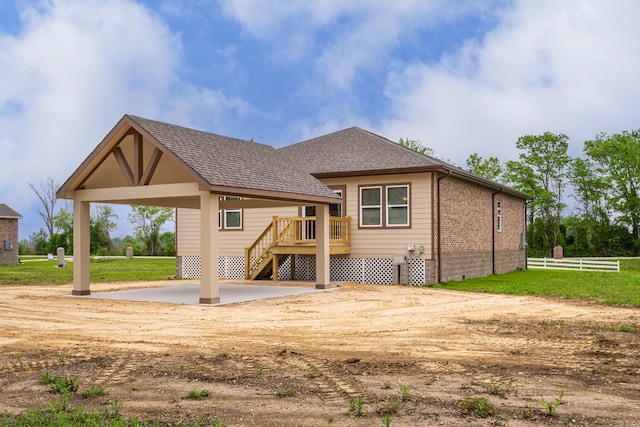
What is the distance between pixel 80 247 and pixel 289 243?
7.11 meters

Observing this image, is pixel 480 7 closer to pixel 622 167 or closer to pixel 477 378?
pixel 477 378

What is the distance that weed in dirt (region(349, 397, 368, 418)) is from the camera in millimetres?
5892

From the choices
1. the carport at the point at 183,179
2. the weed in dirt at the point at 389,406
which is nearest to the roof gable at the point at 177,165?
the carport at the point at 183,179

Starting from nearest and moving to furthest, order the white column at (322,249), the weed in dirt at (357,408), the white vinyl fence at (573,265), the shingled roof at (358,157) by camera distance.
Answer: the weed in dirt at (357,408), the white column at (322,249), the shingled roof at (358,157), the white vinyl fence at (573,265)

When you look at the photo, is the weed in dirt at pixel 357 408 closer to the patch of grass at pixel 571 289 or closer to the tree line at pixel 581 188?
the patch of grass at pixel 571 289

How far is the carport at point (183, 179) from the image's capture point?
1577cm

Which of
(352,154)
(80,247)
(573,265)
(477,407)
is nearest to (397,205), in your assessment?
(352,154)

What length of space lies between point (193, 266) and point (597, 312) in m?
17.0

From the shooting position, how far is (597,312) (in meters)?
14.3

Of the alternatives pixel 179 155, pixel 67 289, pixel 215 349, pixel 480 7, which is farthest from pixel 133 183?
pixel 480 7

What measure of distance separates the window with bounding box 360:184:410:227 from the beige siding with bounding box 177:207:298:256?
2875mm

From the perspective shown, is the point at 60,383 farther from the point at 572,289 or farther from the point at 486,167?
the point at 486,167

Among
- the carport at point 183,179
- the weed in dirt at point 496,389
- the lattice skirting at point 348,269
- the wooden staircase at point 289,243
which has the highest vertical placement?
the carport at point 183,179

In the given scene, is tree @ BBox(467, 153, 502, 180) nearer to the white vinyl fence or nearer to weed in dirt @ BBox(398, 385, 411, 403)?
the white vinyl fence
